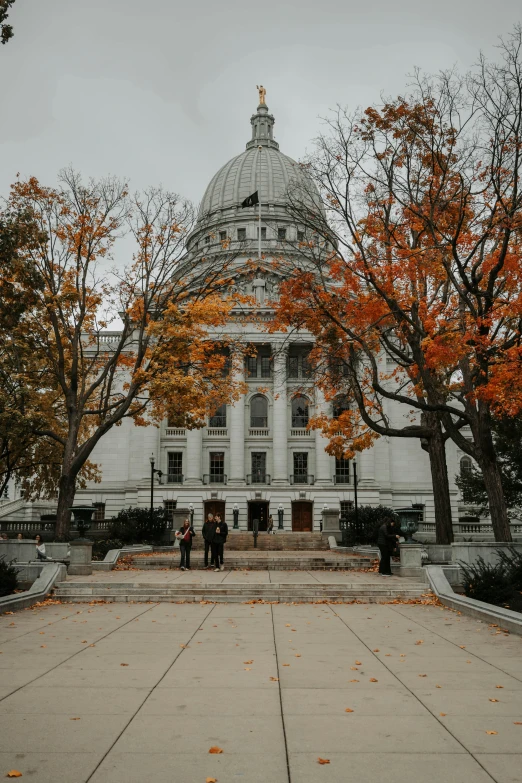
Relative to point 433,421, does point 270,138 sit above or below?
above

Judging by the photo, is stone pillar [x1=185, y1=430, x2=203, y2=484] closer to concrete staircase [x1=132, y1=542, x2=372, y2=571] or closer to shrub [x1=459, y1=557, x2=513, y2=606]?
concrete staircase [x1=132, y1=542, x2=372, y2=571]

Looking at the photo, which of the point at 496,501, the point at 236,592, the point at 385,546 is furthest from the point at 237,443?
the point at 236,592

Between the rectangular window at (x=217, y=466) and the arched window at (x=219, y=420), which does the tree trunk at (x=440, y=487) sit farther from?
the arched window at (x=219, y=420)

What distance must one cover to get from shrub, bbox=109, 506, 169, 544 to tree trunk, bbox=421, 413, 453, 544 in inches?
635

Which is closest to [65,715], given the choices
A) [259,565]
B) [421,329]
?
[421,329]

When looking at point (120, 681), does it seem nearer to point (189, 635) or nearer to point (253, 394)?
point (189, 635)

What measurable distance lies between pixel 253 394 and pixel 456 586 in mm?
40085

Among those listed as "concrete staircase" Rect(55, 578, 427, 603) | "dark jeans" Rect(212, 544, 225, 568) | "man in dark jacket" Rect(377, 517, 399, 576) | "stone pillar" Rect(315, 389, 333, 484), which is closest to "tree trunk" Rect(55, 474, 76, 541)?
"dark jeans" Rect(212, 544, 225, 568)

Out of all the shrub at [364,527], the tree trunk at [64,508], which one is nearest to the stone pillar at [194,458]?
the shrub at [364,527]

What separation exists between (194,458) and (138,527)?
62.6 feet

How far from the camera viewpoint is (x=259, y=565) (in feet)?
86.5

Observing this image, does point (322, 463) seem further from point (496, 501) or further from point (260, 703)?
point (260, 703)

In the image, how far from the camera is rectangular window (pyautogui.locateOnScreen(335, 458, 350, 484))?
5703 cm

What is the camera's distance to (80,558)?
22.9 meters
